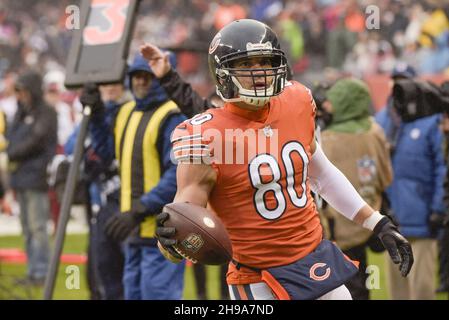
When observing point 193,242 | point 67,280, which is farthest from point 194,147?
point 67,280

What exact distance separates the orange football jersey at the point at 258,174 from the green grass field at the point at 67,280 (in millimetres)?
2657

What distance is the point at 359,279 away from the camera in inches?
250

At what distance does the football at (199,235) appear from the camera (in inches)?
153

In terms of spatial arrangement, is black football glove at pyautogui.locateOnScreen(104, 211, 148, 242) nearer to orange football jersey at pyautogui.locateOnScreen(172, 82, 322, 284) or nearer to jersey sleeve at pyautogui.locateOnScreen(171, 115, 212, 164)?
orange football jersey at pyautogui.locateOnScreen(172, 82, 322, 284)

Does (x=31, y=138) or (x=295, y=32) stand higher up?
(x=295, y=32)

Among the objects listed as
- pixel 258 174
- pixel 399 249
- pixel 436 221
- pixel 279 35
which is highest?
pixel 258 174

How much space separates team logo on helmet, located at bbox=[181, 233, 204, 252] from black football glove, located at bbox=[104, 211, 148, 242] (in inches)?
86.4

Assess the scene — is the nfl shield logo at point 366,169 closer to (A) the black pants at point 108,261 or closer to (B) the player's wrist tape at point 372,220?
(A) the black pants at point 108,261

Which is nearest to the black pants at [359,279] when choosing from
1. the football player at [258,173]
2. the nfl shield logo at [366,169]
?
the nfl shield logo at [366,169]

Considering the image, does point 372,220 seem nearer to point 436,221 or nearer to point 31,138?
point 436,221

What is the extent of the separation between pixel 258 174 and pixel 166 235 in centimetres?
48
